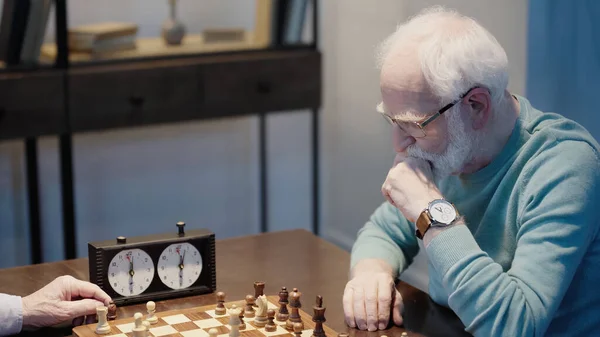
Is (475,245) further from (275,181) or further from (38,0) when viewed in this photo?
(275,181)

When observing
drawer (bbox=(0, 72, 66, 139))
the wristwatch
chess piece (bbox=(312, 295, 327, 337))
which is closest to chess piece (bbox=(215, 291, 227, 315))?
chess piece (bbox=(312, 295, 327, 337))

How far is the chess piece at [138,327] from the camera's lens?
1.87 metres

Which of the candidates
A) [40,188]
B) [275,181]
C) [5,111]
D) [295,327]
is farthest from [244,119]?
A: [295,327]

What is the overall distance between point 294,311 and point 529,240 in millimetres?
500

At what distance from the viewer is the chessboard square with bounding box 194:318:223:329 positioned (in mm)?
1976

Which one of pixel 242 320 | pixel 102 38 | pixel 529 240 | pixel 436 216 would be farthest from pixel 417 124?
pixel 102 38

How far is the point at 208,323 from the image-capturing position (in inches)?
78.4

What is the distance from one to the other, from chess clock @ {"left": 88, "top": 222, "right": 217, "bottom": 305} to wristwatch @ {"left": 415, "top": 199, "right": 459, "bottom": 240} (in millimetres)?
515

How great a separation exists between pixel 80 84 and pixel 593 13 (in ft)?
7.02

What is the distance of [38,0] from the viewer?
394 cm

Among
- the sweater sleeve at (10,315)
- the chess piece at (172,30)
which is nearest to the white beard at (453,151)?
the sweater sleeve at (10,315)

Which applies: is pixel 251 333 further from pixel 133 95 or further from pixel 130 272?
pixel 133 95

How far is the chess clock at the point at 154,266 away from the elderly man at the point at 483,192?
1.16 feet

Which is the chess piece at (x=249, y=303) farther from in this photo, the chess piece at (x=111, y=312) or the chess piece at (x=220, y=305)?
the chess piece at (x=111, y=312)
